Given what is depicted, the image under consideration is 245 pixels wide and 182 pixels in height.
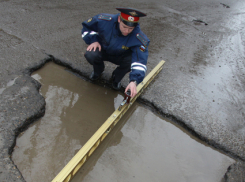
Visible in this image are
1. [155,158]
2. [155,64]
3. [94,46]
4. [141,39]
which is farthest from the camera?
[155,64]

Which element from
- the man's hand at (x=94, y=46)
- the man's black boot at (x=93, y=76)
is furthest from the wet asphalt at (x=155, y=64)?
the man's hand at (x=94, y=46)

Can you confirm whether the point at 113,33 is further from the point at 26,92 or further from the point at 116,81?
the point at 26,92

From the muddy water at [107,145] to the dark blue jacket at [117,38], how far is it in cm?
65

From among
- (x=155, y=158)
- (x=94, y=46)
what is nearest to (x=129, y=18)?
(x=94, y=46)

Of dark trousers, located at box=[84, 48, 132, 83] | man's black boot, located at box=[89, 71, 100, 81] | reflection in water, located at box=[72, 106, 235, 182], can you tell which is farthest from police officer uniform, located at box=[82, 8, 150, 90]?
reflection in water, located at box=[72, 106, 235, 182]

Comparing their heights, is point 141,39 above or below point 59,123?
above

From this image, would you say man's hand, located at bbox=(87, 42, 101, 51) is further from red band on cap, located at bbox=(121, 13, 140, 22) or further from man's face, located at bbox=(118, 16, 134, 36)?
red band on cap, located at bbox=(121, 13, 140, 22)

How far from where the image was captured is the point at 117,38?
7.71 feet

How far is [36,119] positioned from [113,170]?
3.34 ft

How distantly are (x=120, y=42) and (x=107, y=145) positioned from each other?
1.24m

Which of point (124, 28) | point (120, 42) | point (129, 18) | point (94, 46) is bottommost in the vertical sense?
point (94, 46)

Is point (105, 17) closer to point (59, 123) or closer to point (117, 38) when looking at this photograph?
point (117, 38)

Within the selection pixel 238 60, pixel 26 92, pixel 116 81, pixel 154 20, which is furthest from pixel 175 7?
pixel 26 92

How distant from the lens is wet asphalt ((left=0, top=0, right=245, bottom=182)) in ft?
7.11
